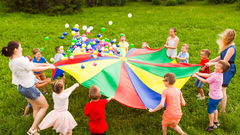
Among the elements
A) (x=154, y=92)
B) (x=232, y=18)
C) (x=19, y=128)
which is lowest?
(x=19, y=128)

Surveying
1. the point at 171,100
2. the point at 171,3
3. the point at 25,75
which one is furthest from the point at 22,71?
the point at 171,3

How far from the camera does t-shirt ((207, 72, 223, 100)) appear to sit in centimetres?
416

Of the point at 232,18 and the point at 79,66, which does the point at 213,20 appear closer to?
the point at 232,18

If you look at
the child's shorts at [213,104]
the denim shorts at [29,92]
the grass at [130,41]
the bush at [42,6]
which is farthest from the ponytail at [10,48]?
the bush at [42,6]

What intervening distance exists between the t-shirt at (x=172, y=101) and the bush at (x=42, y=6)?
11276mm

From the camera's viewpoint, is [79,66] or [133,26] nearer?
[79,66]

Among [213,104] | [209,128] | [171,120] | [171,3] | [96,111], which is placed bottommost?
[209,128]

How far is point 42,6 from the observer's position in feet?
44.8

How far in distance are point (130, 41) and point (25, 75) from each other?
19.3 feet

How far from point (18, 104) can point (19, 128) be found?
0.93 meters

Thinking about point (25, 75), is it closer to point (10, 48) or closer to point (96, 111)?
point (10, 48)

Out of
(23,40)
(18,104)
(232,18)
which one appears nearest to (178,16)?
(232,18)

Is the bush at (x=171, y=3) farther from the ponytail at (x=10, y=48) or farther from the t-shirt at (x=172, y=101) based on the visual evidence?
the ponytail at (x=10, y=48)

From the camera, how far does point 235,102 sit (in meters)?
5.47
